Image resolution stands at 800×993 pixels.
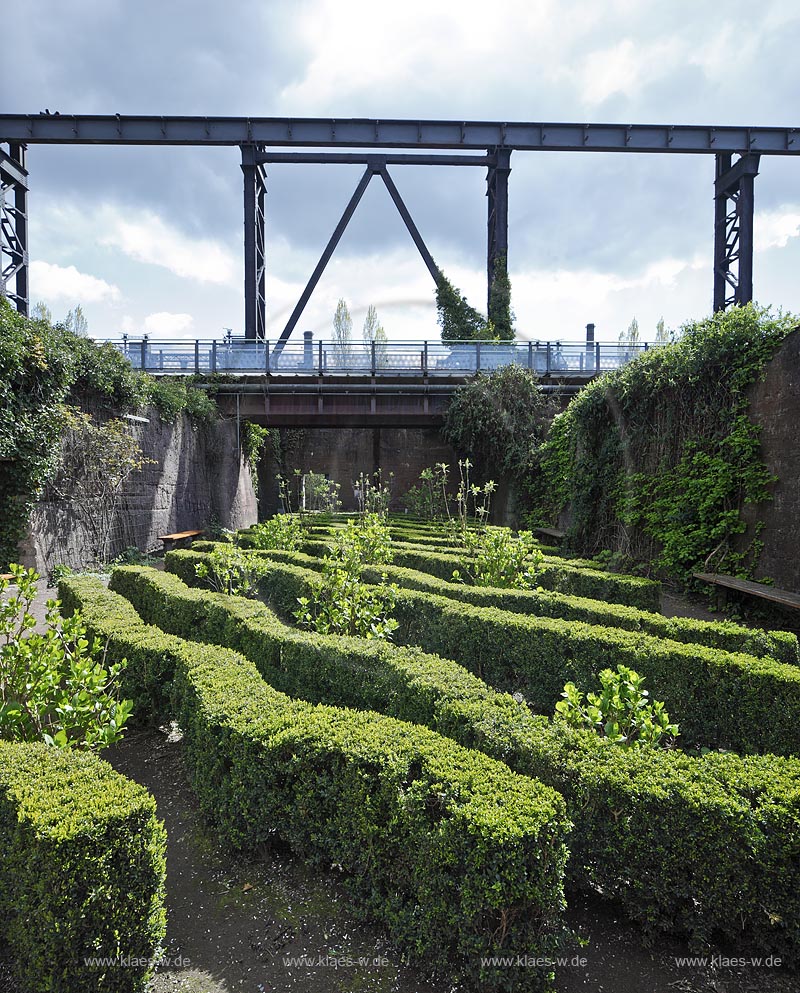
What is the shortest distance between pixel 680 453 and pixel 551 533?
3.86 metres

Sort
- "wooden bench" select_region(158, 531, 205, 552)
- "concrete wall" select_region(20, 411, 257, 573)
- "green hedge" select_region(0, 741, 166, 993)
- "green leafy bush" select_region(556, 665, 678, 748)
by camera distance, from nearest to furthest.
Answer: "green hedge" select_region(0, 741, 166, 993) < "green leafy bush" select_region(556, 665, 678, 748) < "concrete wall" select_region(20, 411, 257, 573) < "wooden bench" select_region(158, 531, 205, 552)

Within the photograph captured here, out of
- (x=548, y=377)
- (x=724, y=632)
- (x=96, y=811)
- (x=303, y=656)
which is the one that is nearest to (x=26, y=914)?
(x=96, y=811)

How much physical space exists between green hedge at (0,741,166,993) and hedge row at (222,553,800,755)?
328 cm

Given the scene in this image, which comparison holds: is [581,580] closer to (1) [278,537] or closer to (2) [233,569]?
(2) [233,569]

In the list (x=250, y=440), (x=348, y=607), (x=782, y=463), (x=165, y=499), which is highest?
(x=250, y=440)

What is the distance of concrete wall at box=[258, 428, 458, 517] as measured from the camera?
2452 cm

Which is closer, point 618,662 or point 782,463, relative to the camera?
point 618,662

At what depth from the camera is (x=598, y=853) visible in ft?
8.05

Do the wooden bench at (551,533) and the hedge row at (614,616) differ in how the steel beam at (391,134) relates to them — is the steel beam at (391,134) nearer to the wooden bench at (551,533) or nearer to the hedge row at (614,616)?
the wooden bench at (551,533)

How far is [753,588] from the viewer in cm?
636

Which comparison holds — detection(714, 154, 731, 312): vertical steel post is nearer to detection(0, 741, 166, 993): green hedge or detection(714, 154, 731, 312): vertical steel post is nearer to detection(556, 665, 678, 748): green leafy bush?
detection(556, 665, 678, 748): green leafy bush

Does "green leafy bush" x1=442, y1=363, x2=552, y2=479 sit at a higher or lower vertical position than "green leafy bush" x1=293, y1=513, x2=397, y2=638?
higher

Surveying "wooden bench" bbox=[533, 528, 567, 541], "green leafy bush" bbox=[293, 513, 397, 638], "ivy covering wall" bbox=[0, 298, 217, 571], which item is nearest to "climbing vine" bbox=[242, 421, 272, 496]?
"ivy covering wall" bbox=[0, 298, 217, 571]

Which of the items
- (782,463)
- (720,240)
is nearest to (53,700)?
(782,463)
